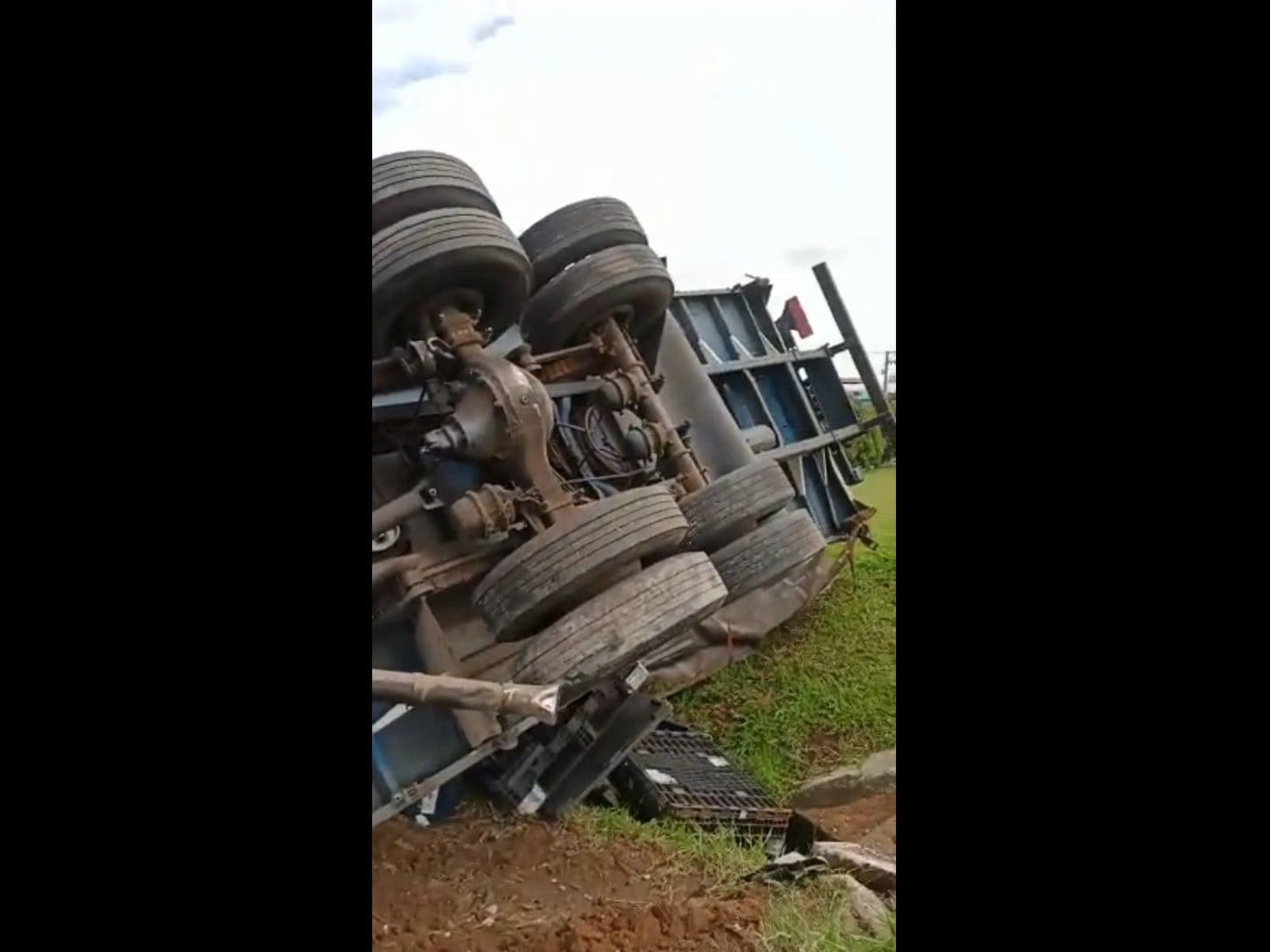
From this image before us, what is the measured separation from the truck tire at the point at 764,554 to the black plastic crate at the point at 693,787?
0.26 m

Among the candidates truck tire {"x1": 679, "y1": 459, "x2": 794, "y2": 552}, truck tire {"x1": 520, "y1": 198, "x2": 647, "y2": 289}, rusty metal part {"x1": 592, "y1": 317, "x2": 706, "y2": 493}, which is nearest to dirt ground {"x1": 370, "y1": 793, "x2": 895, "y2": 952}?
truck tire {"x1": 679, "y1": 459, "x2": 794, "y2": 552}

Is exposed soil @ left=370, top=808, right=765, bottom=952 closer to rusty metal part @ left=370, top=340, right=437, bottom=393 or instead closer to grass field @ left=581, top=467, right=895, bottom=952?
grass field @ left=581, top=467, right=895, bottom=952

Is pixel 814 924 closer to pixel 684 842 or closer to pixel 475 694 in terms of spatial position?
pixel 684 842

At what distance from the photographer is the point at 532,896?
1.42 m

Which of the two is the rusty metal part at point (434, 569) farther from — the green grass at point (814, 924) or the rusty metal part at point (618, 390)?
the green grass at point (814, 924)

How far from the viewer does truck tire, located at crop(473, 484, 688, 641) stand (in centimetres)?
150

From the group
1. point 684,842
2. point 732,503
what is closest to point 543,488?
point 732,503
